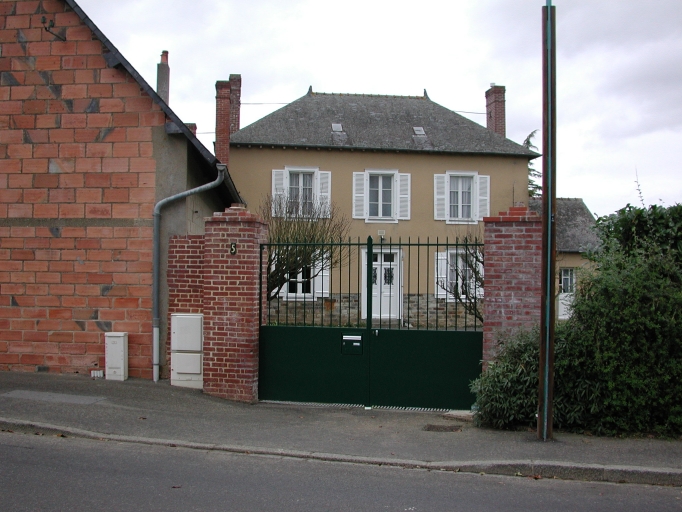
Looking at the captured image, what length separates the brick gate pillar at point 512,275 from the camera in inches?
332

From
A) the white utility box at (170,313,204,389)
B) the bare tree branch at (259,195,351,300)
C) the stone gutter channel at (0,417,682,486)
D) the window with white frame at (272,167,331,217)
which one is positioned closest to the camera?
the stone gutter channel at (0,417,682,486)

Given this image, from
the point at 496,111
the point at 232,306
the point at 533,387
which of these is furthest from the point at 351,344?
the point at 496,111

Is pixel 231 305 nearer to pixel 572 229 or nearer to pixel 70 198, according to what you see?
pixel 70 198

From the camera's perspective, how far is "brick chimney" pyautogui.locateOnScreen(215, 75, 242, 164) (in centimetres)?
2428

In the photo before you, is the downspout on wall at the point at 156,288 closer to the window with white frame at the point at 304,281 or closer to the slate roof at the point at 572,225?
the window with white frame at the point at 304,281

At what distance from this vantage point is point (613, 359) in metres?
7.32

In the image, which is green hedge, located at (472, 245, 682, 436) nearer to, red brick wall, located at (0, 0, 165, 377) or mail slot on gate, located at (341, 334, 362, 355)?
mail slot on gate, located at (341, 334, 362, 355)

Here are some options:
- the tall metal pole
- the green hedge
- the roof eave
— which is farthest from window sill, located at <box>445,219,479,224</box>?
the tall metal pole

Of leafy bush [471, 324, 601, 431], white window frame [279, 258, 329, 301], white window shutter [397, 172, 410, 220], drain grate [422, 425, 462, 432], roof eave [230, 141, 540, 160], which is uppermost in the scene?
roof eave [230, 141, 540, 160]

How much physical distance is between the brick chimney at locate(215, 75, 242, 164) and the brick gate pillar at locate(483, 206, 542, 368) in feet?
55.7

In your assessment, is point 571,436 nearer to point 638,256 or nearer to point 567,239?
point 638,256

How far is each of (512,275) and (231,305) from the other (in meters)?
3.81

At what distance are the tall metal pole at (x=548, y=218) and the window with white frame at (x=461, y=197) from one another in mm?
18662

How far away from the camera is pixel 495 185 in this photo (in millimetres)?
25969
